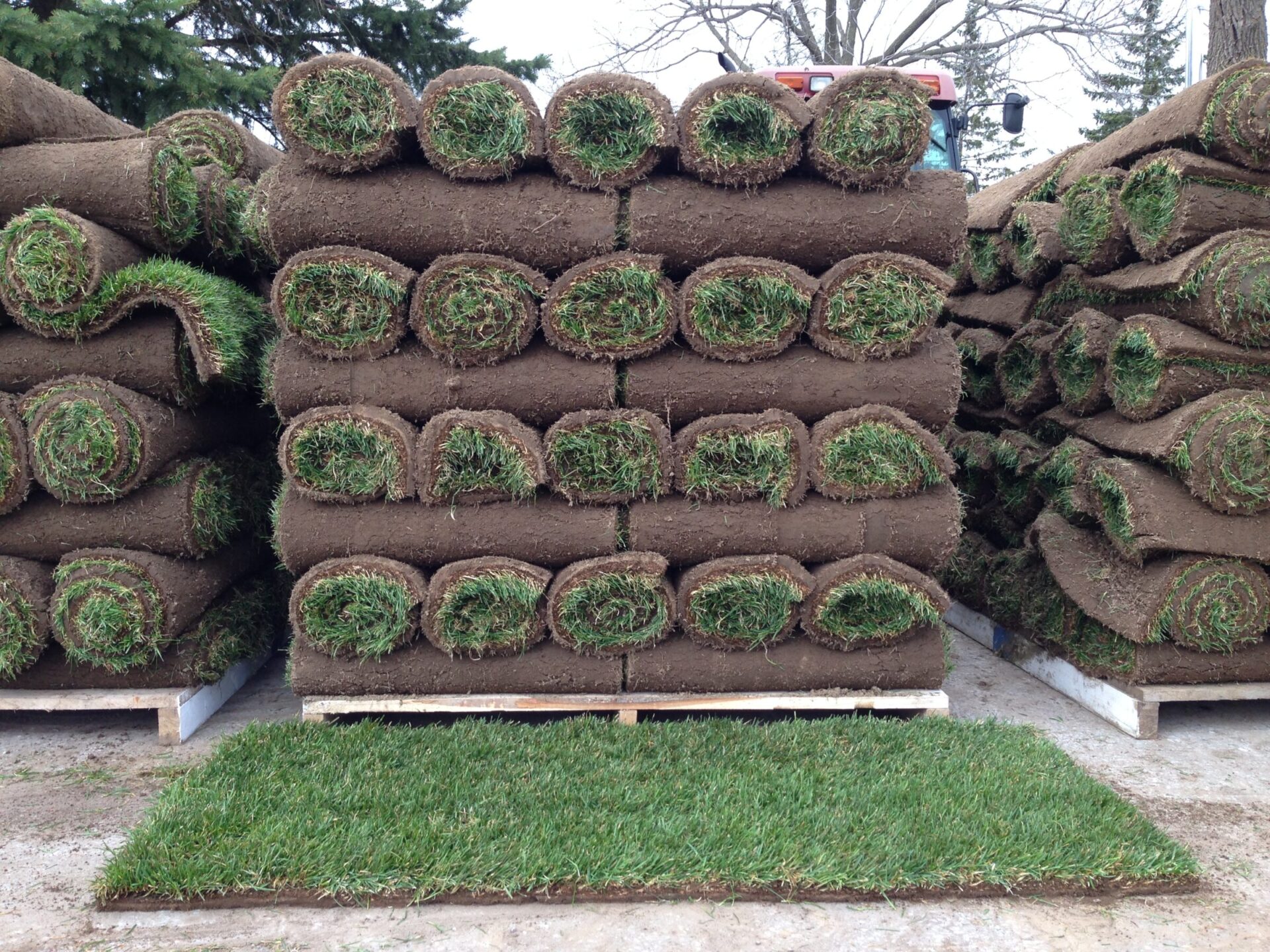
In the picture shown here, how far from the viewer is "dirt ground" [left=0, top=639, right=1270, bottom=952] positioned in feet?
9.09

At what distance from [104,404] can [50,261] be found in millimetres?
639

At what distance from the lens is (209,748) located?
4.30 m

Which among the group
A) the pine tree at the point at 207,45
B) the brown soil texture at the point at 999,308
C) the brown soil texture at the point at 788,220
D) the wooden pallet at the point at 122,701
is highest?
the pine tree at the point at 207,45

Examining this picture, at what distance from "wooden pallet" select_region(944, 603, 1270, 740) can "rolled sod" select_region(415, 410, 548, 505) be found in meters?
2.94

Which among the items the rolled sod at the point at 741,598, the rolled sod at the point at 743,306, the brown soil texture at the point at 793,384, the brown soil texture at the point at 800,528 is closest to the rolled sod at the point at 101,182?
the brown soil texture at the point at 793,384

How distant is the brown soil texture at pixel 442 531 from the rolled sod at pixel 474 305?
2.35ft

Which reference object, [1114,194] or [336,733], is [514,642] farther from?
[1114,194]

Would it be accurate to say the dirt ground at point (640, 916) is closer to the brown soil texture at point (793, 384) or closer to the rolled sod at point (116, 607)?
the rolled sod at point (116, 607)

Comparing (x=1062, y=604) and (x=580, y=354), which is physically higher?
(x=580, y=354)

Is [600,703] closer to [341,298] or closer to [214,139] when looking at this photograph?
[341,298]

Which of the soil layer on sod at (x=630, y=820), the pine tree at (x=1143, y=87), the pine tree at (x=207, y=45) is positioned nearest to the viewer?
the soil layer on sod at (x=630, y=820)

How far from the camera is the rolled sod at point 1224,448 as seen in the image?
4250 millimetres

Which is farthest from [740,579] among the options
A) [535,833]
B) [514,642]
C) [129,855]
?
[129,855]

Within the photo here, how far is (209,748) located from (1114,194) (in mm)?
5206
